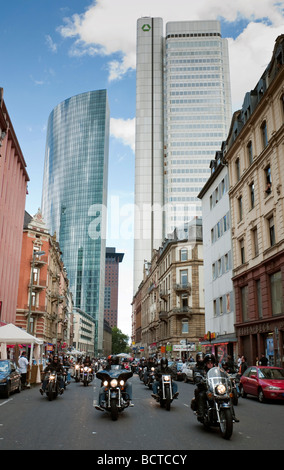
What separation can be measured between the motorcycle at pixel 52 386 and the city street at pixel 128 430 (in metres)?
2.51

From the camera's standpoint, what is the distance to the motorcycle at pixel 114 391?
36.0 ft

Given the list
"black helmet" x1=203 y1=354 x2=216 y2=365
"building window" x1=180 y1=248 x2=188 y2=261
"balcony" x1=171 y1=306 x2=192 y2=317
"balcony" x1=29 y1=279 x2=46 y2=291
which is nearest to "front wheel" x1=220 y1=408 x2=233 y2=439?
"black helmet" x1=203 y1=354 x2=216 y2=365

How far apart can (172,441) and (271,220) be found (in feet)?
74.0

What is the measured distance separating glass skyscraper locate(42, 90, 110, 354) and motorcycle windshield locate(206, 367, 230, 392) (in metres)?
157

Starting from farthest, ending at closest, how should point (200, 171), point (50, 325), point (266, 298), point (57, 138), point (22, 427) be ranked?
point (57, 138), point (200, 171), point (50, 325), point (266, 298), point (22, 427)

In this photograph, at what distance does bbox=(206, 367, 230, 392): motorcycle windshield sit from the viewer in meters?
8.77

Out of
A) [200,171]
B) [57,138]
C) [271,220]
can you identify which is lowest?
[271,220]

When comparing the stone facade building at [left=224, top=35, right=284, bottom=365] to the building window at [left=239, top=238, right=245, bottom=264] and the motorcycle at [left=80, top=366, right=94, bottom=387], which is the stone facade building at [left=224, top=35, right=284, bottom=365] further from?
the motorcycle at [left=80, top=366, right=94, bottom=387]

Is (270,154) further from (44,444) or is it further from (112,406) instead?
(44,444)

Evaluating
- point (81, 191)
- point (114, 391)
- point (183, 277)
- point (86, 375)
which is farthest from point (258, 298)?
point (81, 191)

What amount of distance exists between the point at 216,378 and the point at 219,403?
1.63ft

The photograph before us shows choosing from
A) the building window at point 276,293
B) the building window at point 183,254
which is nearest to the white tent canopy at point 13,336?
the building window at point 276,293

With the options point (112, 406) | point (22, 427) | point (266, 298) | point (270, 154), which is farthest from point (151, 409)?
point (270, 154)

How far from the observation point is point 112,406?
35.5 feet
